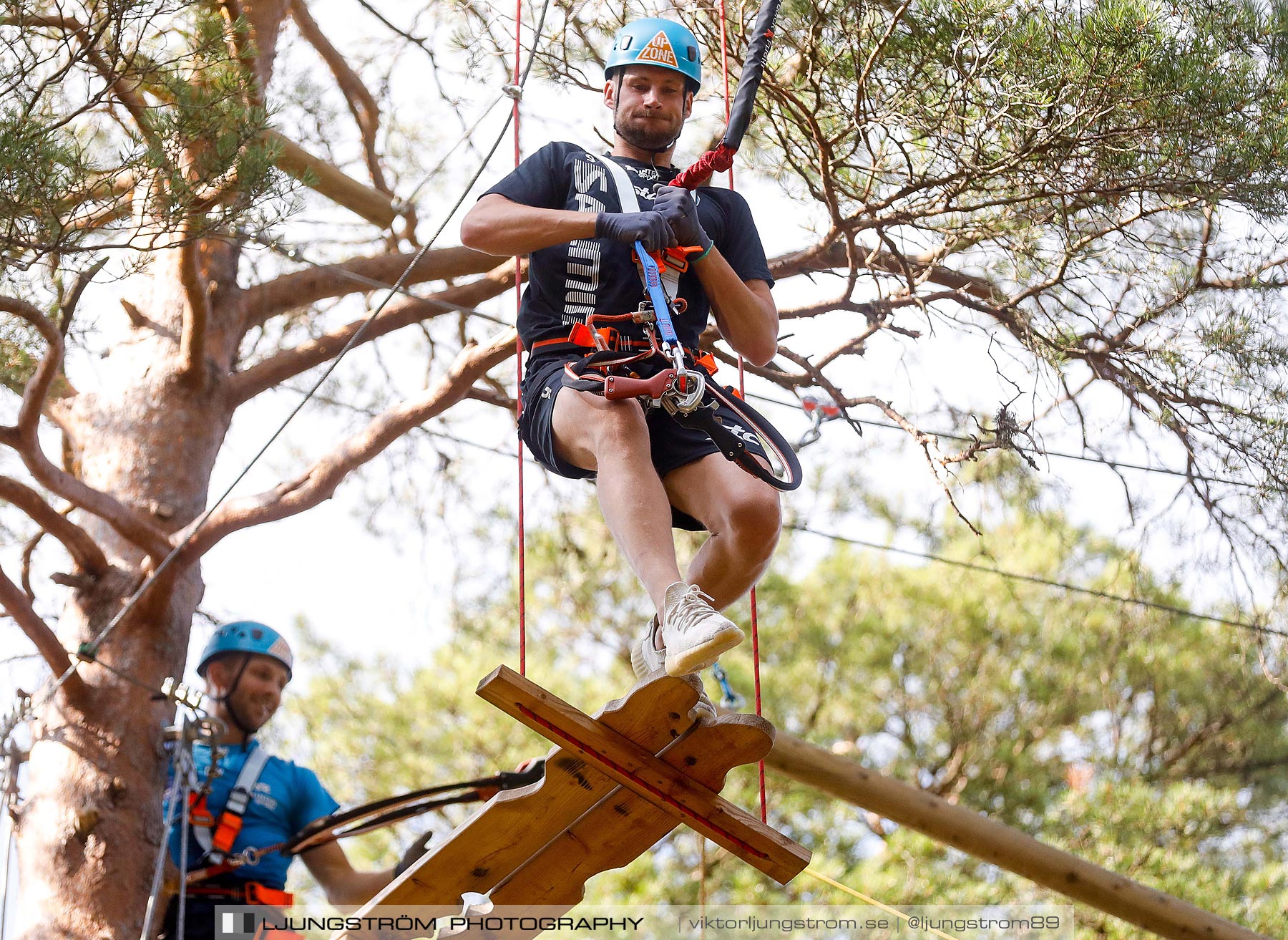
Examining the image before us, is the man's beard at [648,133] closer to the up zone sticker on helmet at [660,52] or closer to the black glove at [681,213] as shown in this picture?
the up zone sticker on helmet at [660,52]

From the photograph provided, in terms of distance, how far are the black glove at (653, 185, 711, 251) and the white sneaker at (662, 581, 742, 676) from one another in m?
0.69

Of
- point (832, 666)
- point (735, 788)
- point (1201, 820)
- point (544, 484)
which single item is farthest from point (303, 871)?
point (1201, 820)

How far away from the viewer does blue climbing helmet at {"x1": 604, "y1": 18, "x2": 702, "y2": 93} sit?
9.64ft

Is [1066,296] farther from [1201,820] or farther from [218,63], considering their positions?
[1201,820]

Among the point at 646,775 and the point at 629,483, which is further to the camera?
the point at 646,775

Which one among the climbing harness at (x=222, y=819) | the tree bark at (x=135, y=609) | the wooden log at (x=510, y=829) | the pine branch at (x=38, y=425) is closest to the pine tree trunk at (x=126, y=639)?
the tree bark at (x=135, y=609)

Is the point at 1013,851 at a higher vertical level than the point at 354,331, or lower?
lower

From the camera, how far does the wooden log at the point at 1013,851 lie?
14.6ft

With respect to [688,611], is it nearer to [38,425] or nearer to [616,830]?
[616,830]

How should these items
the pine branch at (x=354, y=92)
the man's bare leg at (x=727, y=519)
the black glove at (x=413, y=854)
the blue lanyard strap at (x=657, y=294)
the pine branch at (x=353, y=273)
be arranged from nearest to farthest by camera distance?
the blue lanyard strap at (x=657, y=294), the man's bare leg at (x=727, y=519), the black glove at (x=413, y=854), the pine branch at (x=353, y=273), the pine branch at (x=354, y=92)

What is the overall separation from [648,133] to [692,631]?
3.82 feet

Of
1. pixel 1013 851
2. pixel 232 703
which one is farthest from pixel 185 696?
pixel 1013 851

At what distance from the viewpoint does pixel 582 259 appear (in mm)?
2863

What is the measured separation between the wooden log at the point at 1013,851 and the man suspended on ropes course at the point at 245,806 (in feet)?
5.01
